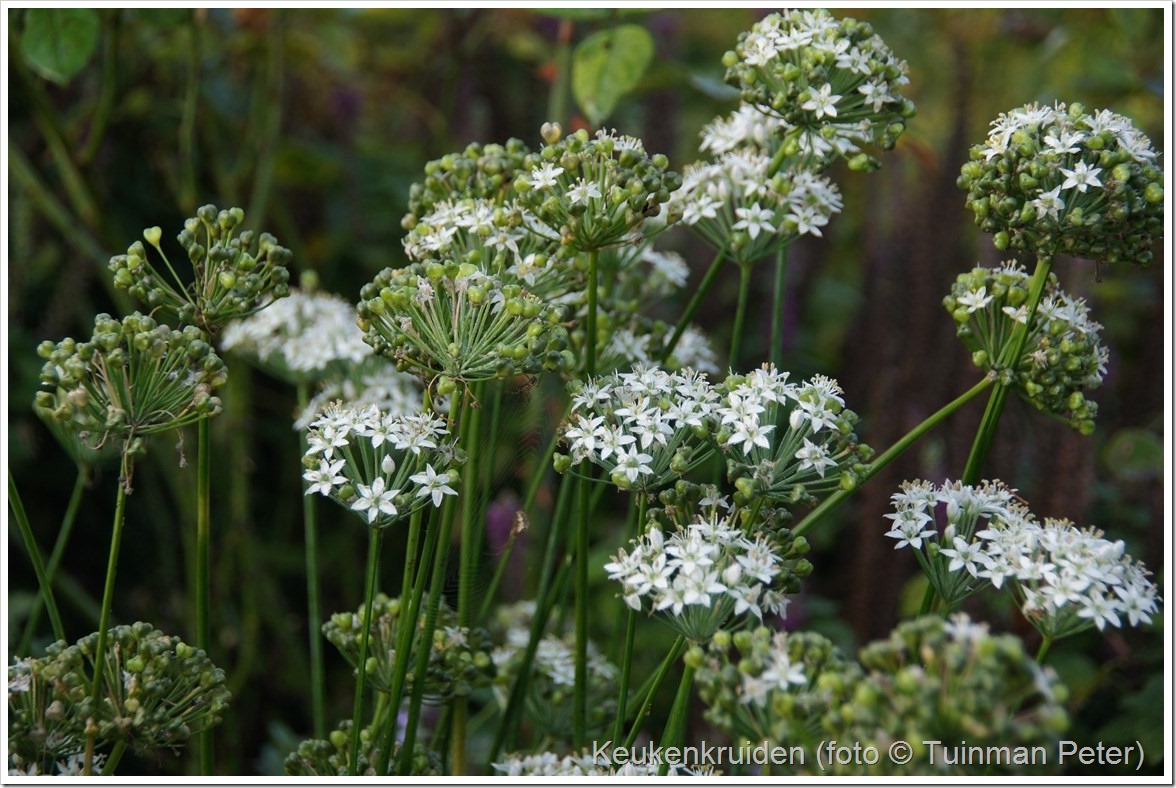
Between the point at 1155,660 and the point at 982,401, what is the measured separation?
530 mm

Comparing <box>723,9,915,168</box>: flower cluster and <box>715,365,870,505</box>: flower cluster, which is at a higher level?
<box>723,9,915,168</box>: flower cluster

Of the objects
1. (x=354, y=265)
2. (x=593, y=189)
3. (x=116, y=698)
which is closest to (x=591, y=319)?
(x=593, y=189)

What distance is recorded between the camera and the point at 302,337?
1.39 m

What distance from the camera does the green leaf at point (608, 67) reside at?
1.52 m

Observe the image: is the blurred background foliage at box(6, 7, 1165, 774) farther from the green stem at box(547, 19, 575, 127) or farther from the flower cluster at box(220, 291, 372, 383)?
the flower cluster at box(220, 291, 372, 383)

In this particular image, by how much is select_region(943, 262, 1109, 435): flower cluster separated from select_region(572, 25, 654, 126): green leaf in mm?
600

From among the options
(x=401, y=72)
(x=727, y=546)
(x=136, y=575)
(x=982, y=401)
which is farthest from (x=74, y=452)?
(x=401, y=72)

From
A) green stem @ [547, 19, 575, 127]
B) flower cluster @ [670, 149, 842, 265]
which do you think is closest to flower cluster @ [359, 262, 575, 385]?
flower cluster @ [670, 149, 842, 265]

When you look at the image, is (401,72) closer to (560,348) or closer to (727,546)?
(560,348)

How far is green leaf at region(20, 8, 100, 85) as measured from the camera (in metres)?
1.47

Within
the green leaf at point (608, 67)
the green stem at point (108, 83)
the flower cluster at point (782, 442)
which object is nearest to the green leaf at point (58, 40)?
the green stem at point (108, 83)

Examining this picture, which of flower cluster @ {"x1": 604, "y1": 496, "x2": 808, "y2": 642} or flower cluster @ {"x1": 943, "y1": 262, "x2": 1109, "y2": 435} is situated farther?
flower cluster @ {"x1": 943, "y1": 262, "x2": 1109, "y2": 435}

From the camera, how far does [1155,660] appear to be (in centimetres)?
162

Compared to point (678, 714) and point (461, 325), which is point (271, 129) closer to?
point (461, 325)
